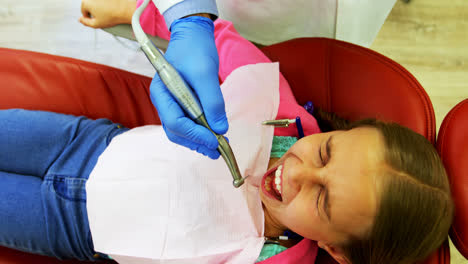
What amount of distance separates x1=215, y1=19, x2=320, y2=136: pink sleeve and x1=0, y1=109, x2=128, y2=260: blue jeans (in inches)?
17.1

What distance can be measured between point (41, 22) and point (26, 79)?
68 centimetres

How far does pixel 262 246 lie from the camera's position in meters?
0.88

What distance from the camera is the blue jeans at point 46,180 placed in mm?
856

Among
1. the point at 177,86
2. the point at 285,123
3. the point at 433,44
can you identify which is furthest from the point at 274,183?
the point at 433,44

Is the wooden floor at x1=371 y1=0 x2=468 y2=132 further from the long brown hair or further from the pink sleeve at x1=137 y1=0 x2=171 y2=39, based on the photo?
the pink sleeve at x1=137 y1=0 x2=171 y2=39

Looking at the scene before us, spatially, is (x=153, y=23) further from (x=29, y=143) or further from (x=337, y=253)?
(x=337, y=253)

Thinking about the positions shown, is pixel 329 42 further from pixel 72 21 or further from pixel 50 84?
pixel 72 21

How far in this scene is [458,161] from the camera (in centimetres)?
74

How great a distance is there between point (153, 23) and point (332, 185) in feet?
2.56

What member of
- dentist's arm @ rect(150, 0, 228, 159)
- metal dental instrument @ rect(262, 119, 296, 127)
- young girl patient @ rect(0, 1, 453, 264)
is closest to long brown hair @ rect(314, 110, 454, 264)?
→ young girl patient @ rect(0, 1, 453, 264)

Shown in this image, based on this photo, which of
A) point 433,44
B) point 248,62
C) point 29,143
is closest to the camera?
point 29,143

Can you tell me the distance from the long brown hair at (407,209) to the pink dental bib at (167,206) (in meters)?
0.30

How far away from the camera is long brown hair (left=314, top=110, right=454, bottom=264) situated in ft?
2.29

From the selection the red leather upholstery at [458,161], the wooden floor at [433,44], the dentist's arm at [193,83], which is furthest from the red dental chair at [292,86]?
the wooden floor at [433,44]
